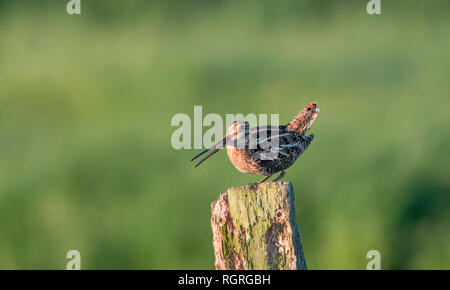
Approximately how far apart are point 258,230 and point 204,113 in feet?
14.0

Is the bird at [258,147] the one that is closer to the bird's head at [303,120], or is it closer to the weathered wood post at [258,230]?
the bird's head at [303,120]

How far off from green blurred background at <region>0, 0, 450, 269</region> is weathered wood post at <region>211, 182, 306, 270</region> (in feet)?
7.69

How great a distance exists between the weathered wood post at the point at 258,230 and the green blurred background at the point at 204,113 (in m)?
2.34

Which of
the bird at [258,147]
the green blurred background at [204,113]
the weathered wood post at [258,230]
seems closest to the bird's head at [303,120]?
the bird at [258,147]

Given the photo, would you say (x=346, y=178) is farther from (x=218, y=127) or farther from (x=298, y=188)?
(x=218, y=127)

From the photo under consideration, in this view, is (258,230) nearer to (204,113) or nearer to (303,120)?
(303,120)

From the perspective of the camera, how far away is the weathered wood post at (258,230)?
377cm

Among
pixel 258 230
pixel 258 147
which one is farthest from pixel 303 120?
pixel 258 230

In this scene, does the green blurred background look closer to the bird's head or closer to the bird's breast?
the bird's head

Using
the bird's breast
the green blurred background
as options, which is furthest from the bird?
the green blurred background

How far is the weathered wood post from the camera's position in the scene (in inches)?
148

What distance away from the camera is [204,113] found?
798cm

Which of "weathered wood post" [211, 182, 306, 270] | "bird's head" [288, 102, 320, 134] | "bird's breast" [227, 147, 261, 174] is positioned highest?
"bird's head" [288, 102, 320, 134]
